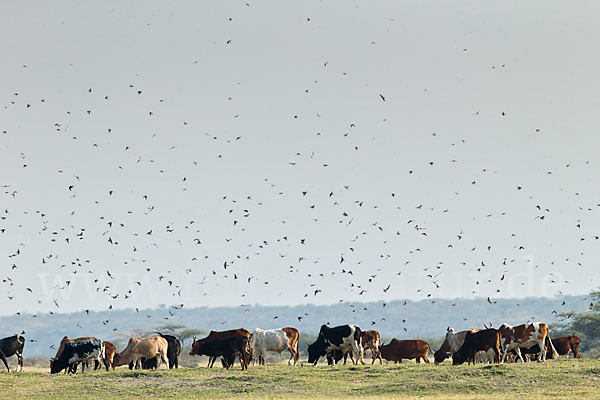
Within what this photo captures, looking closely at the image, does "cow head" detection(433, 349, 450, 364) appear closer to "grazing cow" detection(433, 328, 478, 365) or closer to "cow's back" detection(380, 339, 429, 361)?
"grazing cow" detection(433, 328, 478, 365)

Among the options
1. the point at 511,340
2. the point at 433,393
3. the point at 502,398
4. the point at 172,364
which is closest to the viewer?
the point at 502,398

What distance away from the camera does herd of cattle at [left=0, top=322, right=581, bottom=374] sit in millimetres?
46156

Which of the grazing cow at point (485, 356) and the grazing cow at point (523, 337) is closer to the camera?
the grazing cow at point (523, 337)

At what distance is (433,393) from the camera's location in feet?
125

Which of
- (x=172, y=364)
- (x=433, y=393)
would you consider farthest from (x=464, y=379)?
(x=172, y=364)

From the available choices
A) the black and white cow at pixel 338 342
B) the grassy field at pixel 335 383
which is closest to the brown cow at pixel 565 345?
the grassy field at pixel 335 383

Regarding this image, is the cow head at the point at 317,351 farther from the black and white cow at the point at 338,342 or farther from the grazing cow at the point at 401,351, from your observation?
the grazing cow at the point at 401,351

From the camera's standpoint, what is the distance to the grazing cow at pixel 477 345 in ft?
150

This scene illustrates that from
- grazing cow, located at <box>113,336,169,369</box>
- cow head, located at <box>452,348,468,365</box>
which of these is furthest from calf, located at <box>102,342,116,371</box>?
cow head, located at <box>452,348,468,365</box>

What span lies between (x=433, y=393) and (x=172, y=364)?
61.0ft

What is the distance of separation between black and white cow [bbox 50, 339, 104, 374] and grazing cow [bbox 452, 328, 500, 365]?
58.5 ft

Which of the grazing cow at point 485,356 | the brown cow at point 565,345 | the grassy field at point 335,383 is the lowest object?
the grassy field at point 335,383

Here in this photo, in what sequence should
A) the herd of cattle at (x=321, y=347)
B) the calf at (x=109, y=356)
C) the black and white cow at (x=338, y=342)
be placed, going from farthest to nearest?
1. the black and white cow at (x=338, y=342)
2. the calf at (x=109, y=356)
3. the herd of cattle at (x=321, y=347)

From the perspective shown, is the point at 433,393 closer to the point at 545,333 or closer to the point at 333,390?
the point at 333,390
